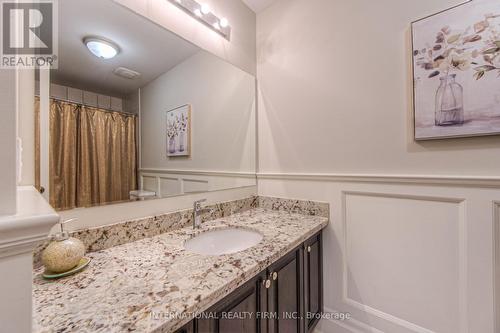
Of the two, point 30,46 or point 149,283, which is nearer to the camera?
point 149,283

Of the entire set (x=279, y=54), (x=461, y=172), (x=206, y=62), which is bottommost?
(x=461, y=172)

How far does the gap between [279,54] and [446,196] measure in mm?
1385

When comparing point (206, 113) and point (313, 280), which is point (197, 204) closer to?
point (206, 113)

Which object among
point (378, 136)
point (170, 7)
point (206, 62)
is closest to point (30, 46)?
point (170, 7)

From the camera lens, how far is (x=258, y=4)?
1738 mm

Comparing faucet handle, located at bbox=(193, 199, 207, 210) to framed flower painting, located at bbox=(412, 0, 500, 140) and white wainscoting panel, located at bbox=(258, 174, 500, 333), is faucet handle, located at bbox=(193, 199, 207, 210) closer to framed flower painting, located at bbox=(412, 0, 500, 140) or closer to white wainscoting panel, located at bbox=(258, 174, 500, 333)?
white wainscoting panel, located at bbox=(258, 174, 500, 333)

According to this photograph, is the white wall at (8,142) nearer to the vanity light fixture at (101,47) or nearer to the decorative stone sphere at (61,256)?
the decorative stone sphere at (61,256)

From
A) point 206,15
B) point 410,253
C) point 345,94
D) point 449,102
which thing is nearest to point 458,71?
point 449,102

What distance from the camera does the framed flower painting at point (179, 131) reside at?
1.27 meters

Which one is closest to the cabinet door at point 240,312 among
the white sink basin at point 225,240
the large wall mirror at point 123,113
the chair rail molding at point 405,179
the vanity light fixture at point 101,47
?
the white sink basin at point 225,240

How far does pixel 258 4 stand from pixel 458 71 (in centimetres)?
144

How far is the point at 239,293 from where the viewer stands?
78cm

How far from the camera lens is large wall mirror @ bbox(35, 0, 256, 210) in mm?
876

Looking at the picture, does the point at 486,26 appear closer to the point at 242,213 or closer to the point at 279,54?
the point at 279,54
